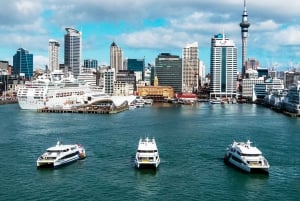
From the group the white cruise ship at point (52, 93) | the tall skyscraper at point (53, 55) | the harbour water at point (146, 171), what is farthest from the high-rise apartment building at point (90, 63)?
the harbour water at point (146, 171)

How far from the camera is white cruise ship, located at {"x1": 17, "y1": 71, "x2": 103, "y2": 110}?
5666cm

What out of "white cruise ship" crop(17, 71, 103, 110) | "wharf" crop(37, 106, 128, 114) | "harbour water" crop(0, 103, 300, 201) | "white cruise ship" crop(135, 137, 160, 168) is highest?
"white cruise ship" crop(17, 71, 103, 110)

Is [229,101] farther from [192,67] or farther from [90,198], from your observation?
[90,198]

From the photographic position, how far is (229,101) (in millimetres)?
89500

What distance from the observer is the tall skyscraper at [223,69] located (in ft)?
335

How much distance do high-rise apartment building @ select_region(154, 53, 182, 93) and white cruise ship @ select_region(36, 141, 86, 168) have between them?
272 ft

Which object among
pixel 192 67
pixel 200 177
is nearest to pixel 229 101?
pixel 192 67

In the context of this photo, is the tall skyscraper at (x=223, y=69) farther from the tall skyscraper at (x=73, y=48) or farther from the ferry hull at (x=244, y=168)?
the ferry hull at (x=244, y=168)

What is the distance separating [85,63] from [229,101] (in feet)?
304

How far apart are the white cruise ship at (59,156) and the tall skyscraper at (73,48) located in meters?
130

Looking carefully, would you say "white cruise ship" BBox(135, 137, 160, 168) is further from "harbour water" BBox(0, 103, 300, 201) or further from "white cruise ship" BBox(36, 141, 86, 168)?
"white cruise ship" BBox(36, 141, 86, 168)

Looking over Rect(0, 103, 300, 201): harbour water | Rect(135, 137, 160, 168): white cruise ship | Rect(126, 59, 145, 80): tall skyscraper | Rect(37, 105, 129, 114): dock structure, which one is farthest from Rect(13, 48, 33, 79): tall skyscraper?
Rect(135, 137, 160, 168): white cruise ship

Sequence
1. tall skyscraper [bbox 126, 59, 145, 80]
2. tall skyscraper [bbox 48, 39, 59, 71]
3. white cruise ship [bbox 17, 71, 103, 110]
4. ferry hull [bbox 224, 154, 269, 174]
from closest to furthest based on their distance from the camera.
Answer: ferry hull [bbox 224, 154, 269, 174] → white cruise ship [bbox 17, 71, 103, 110] → tall skyscraper [bbox 126, 59, 145, 80] → tall skyscraper [bbox 48, 39, 59, 71]

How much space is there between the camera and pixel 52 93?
59.8 metres
